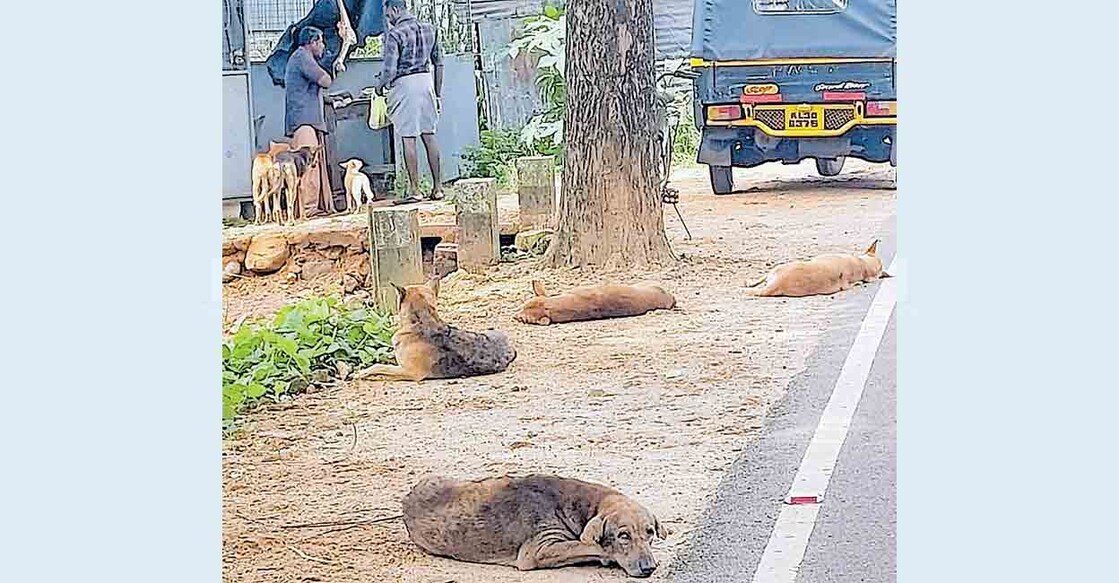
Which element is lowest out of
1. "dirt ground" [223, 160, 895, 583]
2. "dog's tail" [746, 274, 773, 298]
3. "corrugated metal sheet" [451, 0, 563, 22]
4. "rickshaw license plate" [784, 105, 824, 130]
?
"dirt ground" [223, 160, 895, 583]

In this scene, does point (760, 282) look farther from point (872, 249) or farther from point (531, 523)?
point (531, 523)

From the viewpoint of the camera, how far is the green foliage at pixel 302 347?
3.00 meters

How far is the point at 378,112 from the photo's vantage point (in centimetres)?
298

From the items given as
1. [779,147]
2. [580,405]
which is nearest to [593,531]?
[580,405]

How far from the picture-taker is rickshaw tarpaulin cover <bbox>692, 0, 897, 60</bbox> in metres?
2.83

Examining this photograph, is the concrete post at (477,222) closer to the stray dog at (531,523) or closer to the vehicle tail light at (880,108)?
the stray dog at (531,523)

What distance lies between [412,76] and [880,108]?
2.65 feet

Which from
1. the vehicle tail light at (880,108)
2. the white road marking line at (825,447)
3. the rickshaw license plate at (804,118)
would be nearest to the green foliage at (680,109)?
the rickshaw license plate at (804,118)

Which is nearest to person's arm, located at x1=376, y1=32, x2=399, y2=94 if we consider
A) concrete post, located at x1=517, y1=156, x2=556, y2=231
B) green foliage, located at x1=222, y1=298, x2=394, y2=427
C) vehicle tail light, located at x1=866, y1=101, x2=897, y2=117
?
concrete post, located at x1=517, y1=156, x2=556, y2=231

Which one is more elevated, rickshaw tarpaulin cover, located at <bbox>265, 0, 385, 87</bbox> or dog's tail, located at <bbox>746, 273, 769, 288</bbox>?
rickshaw tarpaulin cover, located at <bbox>265, 0, 385, 87</bbox>

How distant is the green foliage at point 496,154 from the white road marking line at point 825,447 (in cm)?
65

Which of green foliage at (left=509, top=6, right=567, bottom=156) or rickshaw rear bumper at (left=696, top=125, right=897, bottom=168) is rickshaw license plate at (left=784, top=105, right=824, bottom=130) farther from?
green foliage at (left=509, top=6, right=567, bottom=156)

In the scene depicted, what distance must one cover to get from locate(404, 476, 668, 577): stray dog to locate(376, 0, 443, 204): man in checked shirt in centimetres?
59

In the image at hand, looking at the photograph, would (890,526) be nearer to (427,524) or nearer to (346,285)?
(427,524)
